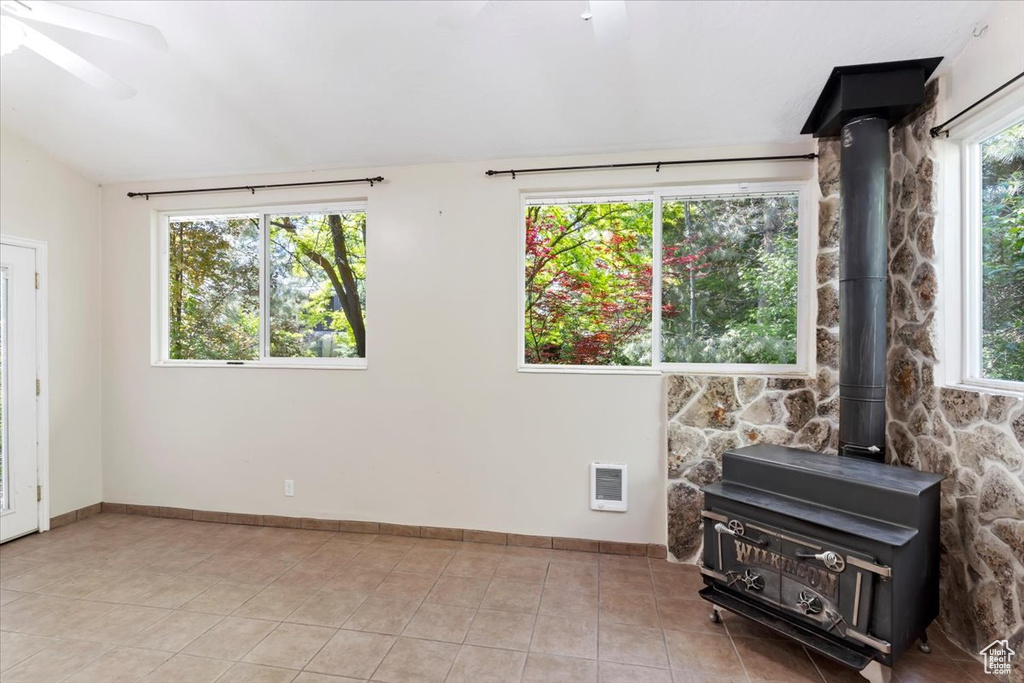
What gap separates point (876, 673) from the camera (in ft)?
5.50

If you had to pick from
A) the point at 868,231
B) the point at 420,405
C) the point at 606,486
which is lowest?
the point at 606,486

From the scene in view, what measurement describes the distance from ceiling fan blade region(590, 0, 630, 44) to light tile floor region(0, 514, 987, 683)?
2.42 meters

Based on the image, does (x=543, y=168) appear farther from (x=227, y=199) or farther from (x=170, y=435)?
(x=170, y=435)

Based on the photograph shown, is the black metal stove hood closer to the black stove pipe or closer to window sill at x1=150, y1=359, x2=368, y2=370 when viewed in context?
the black stove pipe

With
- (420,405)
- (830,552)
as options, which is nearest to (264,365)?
(420,405)

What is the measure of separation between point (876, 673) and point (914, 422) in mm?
1162

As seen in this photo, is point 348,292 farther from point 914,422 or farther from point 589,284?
point 914,422

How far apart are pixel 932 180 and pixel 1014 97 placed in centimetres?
41

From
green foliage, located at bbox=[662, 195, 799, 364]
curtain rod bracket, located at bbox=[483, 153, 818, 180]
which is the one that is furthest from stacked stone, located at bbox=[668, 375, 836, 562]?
curtain rod bracket, located at bbox=[483, 153, 818, 180]

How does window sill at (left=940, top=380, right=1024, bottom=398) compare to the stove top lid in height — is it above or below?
above

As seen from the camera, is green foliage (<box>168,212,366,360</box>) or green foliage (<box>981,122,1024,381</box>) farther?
green foliage (<box>168,212,366,360</box>)

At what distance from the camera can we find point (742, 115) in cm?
250

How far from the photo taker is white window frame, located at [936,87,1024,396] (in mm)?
2018

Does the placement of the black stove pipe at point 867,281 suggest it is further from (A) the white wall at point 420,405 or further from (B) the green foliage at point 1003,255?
(A) the white wall at point 420,405
